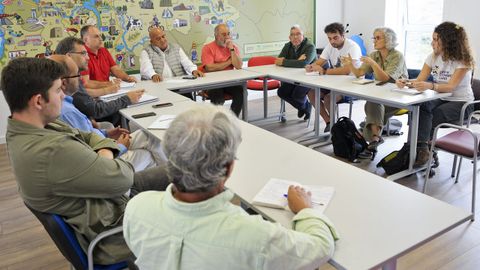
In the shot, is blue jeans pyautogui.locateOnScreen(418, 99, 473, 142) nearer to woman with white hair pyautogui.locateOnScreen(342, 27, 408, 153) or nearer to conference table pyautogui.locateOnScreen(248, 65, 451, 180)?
conference table pyautogui.locateOnScreen(248, 65, 451, 180)

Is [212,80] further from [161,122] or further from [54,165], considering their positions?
[54,165]

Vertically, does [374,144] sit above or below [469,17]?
below

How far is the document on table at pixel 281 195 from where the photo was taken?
1.44 m

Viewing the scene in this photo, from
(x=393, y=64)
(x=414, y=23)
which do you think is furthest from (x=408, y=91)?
(x=414, y=23)

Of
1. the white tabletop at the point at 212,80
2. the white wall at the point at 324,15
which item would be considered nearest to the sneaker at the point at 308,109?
the white tabletop at the point at 212,80

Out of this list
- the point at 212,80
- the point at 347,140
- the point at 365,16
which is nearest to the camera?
the point at 347,140

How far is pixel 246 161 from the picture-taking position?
1920 millimetres

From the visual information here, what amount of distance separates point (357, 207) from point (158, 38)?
3553mm

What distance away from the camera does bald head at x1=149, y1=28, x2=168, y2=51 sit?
4395 millimetres

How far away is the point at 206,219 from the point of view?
3.09ft

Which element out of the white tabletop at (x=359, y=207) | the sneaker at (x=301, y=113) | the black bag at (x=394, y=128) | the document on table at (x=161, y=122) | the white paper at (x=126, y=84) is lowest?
the black bag at (x=394, y=128)

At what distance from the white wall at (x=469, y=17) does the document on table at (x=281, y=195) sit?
4446mm

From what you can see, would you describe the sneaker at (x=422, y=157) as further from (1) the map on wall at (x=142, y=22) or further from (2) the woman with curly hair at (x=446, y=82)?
(1) the map on wall at (x=142, y=22)

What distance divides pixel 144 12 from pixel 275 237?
4.68 m
